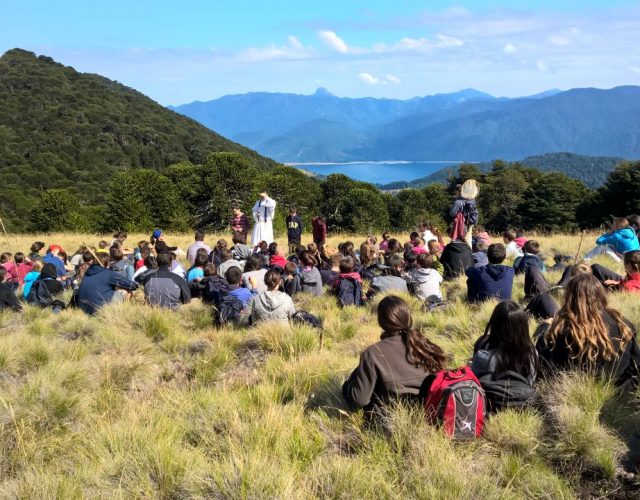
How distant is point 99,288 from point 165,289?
1.06 m

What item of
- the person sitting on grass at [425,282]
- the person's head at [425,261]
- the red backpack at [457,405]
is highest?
the person's head at [425,261]

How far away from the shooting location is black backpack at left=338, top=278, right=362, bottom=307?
802 cm

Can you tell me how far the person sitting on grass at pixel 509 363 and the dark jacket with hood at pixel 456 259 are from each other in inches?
225

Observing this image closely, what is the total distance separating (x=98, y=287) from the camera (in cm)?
786

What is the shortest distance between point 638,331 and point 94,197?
56117 millimetres

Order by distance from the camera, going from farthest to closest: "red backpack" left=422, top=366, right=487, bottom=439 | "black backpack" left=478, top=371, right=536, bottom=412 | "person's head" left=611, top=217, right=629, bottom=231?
1. "person's head" left=611, top=217, right=629, bottom=231
2. "black backpack" left=478, top=371, right=536, bottom=412
3. "red backpack" left=422, top=366, right=487, bottom=439

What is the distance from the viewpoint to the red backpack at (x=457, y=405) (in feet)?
11.5

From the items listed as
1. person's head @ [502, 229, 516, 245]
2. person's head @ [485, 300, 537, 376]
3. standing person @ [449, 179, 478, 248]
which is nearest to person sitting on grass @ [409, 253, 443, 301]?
standing person @ [449, 179, 478, 248]

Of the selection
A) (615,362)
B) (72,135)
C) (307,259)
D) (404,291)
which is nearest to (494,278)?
(404,291)

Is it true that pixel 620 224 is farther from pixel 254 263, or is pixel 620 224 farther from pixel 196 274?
pixel 196 274

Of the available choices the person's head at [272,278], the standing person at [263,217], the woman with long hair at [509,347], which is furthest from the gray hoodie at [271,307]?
the standing person at [263,217]

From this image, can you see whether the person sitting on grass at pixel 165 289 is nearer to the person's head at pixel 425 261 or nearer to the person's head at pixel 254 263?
the person's head at pixel 254 263

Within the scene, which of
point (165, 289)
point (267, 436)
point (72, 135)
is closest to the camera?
point (267, 436)

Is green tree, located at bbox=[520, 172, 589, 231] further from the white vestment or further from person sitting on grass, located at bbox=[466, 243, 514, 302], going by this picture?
person sitting on grass, located at bbox=[466, 243, 514, 302]
